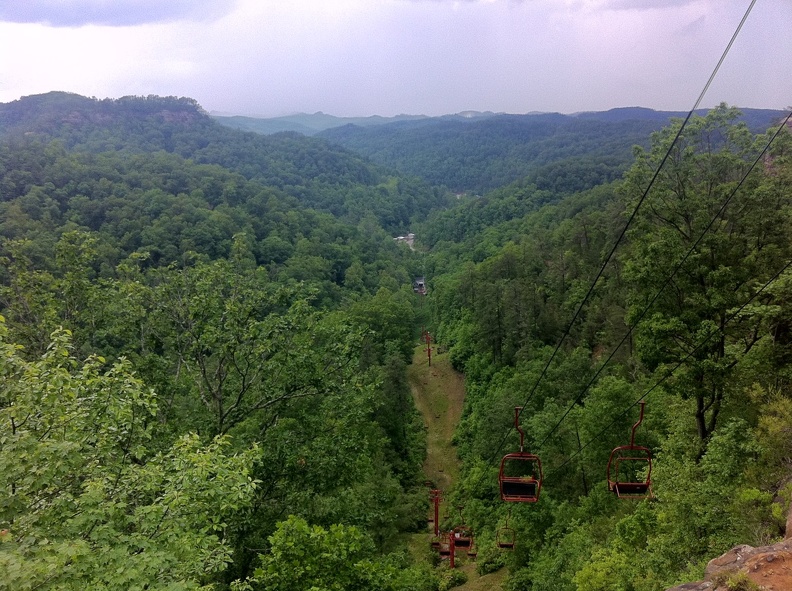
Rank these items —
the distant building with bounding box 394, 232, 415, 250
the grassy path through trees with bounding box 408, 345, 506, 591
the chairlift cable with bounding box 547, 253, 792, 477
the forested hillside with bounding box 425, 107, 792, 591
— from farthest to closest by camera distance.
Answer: the distant building with bounding box 394, 232, 415, 250, the grassy path through trees with bounding box 408, 345, 506, 591, the chairlift cable with bounding box 547, 253, 792, 477, the forested hillside with bounding box 425, 107, 792, 591

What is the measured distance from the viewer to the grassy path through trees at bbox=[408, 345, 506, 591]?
74.9 ft

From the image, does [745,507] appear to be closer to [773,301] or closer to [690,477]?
[690,477]

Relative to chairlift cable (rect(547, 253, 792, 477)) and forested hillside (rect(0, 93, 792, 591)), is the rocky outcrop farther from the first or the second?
chairlift cable (rect(547, 253, 792, 477))

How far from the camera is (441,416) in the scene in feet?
142

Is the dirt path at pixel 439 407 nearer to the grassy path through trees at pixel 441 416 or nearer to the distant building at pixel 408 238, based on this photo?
the grassy path through trees at pixel 441 416

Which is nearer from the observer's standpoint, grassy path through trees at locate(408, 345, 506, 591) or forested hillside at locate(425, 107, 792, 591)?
forested hillside at locate(425, 107, 792, 591)

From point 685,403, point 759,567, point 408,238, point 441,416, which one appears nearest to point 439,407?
point 441,416

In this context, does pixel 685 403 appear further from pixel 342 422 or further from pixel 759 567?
pixel 342 422

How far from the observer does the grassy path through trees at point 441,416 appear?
74.9 feet

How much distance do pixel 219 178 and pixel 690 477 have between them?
4260 inches

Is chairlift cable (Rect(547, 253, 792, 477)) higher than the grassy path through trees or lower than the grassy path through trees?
higher

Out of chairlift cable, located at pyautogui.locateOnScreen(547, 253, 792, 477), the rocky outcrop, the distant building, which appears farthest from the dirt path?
the distant building

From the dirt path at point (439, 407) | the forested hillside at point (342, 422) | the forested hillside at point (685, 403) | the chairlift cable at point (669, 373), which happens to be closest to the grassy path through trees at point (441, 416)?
the dirt path at point (439, 407)

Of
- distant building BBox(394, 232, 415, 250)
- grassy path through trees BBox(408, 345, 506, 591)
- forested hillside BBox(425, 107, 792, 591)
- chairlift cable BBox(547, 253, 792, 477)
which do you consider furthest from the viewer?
distant building BBox(394, 232, 415, 250)
